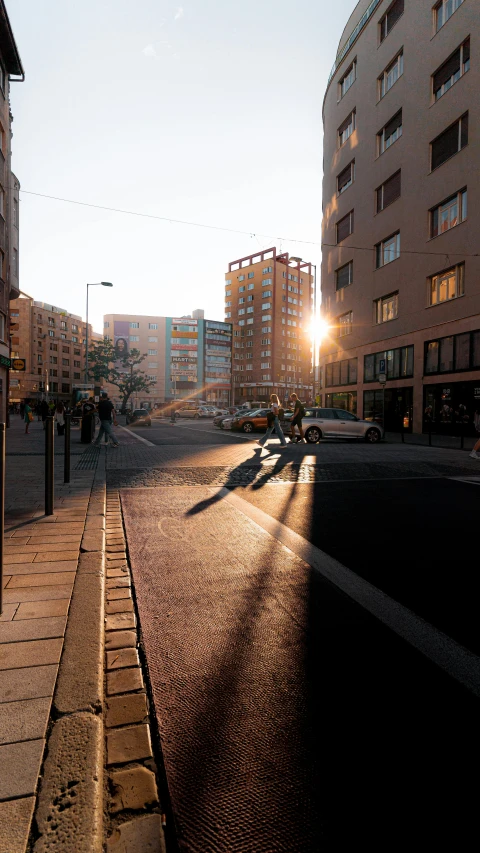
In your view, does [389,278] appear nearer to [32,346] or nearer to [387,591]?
[387,591]

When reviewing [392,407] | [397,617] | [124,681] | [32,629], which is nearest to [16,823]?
[124,681]

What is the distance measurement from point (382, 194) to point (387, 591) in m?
29.9

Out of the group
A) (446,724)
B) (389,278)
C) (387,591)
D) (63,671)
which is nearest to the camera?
(446,724)

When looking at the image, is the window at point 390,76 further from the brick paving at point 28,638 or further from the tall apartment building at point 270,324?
the tall apartment building at point 270,324

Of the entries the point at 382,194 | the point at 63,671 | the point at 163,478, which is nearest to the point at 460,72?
the point at 382,194

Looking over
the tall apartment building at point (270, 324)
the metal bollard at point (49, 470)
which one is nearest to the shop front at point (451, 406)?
the metal bollard at point (49, 470)

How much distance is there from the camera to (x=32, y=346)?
3506 inches

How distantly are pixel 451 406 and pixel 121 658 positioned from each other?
22388 millimetres

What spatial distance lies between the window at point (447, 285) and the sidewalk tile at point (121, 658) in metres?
22.6

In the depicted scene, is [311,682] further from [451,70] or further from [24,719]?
[451,70]

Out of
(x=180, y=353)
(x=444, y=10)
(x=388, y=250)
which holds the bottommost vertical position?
(x=388, y=250)

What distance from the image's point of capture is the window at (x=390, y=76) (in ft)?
86.7

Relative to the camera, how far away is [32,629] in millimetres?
2641

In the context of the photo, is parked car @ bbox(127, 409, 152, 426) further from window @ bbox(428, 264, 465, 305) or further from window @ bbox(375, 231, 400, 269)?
Result: window @ bbox(428, 264, 465, 305)
